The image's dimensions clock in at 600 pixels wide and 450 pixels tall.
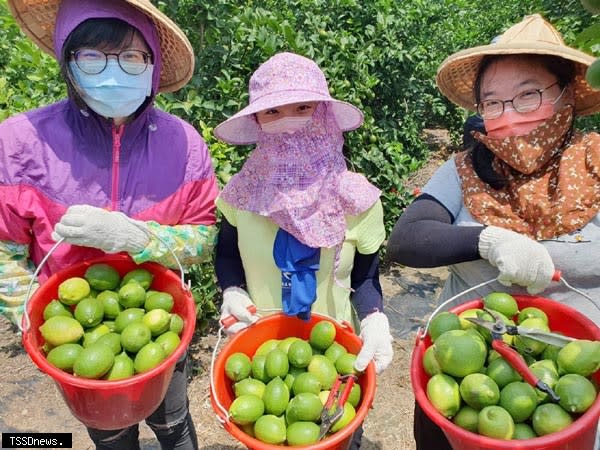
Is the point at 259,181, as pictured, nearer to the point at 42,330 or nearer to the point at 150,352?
the point at 150,352

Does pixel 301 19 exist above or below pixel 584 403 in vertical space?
above

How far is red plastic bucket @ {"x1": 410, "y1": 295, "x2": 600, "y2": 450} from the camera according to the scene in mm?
1178

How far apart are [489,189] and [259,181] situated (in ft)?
2.46

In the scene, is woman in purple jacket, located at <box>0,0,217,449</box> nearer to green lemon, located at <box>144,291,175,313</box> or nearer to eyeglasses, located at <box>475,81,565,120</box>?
green lemon, located at <box>144,291,175,313</box>

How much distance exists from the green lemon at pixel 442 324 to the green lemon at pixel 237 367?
554 millimetres

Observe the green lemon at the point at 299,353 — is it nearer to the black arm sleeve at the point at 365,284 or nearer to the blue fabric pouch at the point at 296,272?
the blue fabric pouch at the point at 296,272

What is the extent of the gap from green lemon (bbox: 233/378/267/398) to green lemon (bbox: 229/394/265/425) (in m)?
0.06

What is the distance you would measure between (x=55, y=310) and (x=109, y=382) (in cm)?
35

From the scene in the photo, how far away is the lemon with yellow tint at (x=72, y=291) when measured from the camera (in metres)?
1.66

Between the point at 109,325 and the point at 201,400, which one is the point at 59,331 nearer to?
the point at 109,325

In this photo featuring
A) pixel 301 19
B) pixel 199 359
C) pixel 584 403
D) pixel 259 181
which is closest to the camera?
pixel 584 403

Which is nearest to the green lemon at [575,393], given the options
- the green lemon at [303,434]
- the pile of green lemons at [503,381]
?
the pile of green lemons at [503,381]

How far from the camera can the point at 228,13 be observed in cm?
340

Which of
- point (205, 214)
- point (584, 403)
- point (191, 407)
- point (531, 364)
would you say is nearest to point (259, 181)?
point (205, 214)
